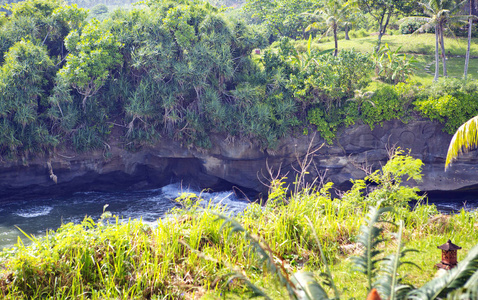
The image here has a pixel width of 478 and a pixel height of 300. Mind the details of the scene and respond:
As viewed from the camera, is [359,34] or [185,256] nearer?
Answer: [185,256]

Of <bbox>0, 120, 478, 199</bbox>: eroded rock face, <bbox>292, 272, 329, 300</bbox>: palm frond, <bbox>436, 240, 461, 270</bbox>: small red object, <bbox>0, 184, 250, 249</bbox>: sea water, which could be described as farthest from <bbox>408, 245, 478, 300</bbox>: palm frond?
<bbox>0, 120, 478, 199</bbox>: eroded rock face

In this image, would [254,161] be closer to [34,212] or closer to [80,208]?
[80,208]

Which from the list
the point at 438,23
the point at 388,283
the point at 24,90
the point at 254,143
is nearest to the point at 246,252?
the point at 388,283

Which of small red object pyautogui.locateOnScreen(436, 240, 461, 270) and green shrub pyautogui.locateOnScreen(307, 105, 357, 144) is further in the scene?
green shrub pyautogui.locateOnScreen(307, 105, 357, 144)

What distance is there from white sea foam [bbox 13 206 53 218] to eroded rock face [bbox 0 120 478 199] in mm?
1478

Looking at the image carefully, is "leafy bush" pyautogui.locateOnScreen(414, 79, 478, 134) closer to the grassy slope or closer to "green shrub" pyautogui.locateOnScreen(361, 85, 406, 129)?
"green shrub" pyautogui.locateOnScreen(361, 85, 406, 129)

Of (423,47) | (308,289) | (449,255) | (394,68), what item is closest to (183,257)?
(308,289)

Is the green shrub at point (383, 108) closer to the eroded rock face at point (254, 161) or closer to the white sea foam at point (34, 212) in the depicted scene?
the eroded rock face at point (254, 161)

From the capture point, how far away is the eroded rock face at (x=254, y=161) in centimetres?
1761

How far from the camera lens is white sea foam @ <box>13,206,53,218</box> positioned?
16.1 metres

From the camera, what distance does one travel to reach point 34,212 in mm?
16531

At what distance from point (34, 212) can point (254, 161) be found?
10.7 m

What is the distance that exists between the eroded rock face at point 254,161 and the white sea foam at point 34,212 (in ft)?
4.85

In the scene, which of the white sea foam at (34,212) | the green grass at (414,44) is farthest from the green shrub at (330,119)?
the white sea foam at (34,212)
